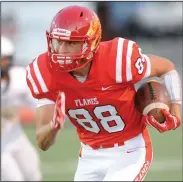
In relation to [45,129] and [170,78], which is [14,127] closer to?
[170,78]

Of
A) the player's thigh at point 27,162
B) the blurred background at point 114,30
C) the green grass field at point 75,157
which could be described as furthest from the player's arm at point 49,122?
the blurred background at point 114,30

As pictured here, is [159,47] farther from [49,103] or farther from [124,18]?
[49,103]

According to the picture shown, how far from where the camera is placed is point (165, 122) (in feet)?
12.2

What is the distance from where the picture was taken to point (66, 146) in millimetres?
8258

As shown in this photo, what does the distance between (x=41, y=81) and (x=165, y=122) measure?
661 mm

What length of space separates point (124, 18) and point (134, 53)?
26.1 ft

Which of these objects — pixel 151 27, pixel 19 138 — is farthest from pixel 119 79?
pixel 151 27

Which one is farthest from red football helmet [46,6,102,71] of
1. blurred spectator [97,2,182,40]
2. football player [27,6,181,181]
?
blurred spectator [97,2,182,40]

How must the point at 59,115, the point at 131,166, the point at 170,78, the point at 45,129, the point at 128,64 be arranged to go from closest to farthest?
the point at 59,115 → the point at 45,129 → the point at 128,64 → the point at 131,166 → the point at 170,78

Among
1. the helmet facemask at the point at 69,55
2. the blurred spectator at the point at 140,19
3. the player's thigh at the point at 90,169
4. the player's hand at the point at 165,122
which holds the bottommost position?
the blurred spectator at the point at 140,19

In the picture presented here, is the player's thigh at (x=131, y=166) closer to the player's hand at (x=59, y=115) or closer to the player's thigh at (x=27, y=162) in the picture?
the player's hand at (x=59, y=115)

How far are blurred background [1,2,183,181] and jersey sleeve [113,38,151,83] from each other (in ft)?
13.6

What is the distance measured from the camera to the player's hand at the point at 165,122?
3.66m

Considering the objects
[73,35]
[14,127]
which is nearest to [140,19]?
[14,127]
